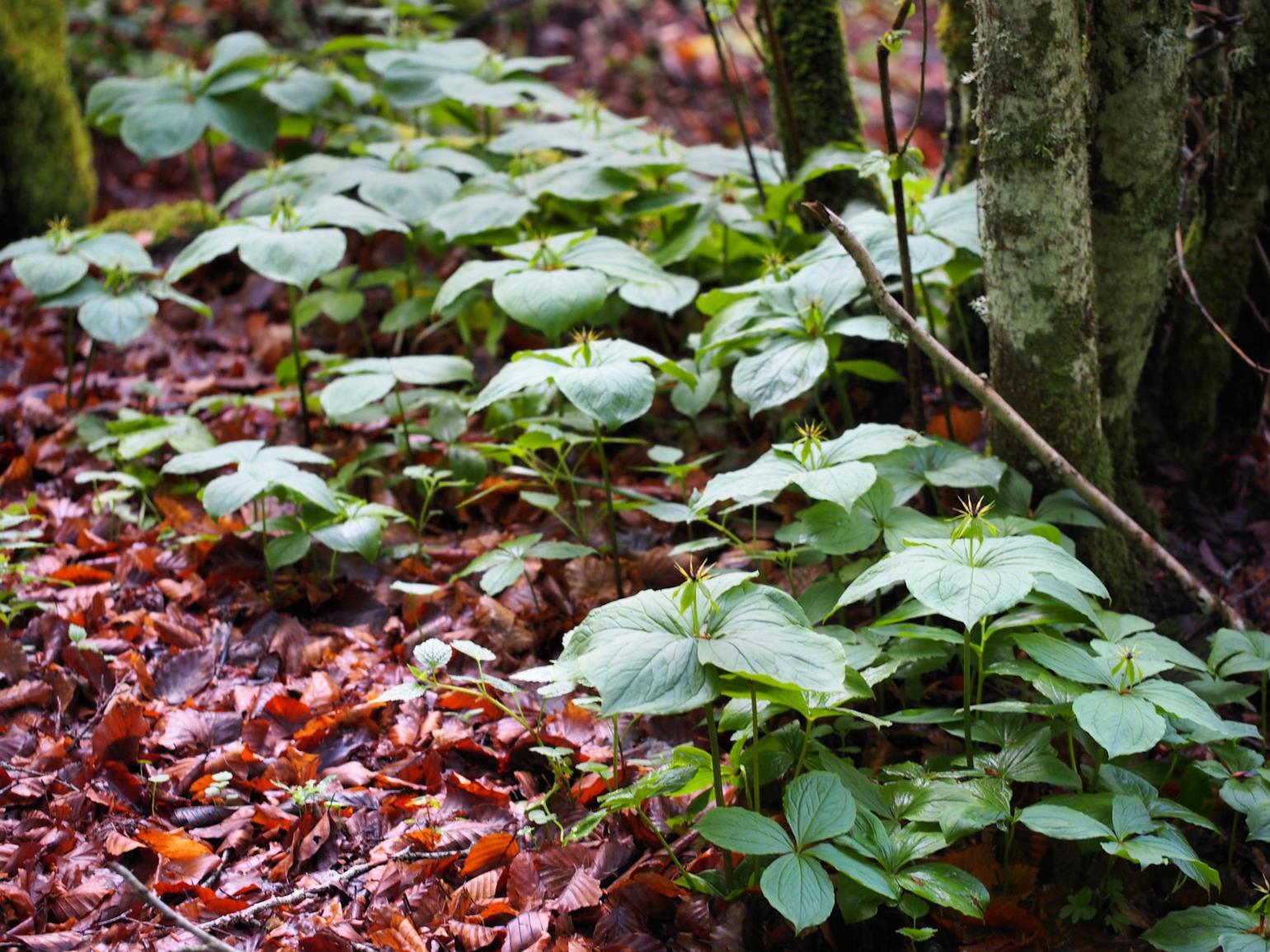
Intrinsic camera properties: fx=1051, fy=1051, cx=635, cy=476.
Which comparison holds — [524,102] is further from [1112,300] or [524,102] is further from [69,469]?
[1112,300]

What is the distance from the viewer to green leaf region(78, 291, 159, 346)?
9.86 feet

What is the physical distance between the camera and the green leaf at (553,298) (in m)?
2.49

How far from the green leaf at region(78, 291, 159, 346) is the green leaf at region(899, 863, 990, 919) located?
2518 mm

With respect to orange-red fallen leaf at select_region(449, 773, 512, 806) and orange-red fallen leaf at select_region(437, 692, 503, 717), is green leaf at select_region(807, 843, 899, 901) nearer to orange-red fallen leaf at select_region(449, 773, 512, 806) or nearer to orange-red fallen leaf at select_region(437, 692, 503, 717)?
orange-red fallen leaf at select_region(449, 773, 512, 806)

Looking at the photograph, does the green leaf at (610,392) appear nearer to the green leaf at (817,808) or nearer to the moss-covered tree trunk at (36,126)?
the green leaf at (817,808)

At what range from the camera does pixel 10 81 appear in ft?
13.5

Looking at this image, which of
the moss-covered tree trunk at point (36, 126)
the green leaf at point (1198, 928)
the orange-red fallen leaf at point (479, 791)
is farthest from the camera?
the moss-covered tree trunk at point (36, 126)

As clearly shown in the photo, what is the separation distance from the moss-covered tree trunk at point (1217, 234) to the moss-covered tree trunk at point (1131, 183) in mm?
344

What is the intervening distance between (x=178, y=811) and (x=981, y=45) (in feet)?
7.18

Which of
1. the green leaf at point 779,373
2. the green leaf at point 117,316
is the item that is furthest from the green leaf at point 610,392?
the green leaf at point 117,316

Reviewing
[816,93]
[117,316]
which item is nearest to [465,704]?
[117,316]

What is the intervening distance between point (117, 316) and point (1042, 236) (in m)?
2.50

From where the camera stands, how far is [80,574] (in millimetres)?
2621

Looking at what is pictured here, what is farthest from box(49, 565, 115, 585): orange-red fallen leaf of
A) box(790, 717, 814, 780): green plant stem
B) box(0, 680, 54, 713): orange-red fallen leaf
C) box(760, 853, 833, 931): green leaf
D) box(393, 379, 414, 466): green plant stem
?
box(760, 853, 833, 931): green leaf
